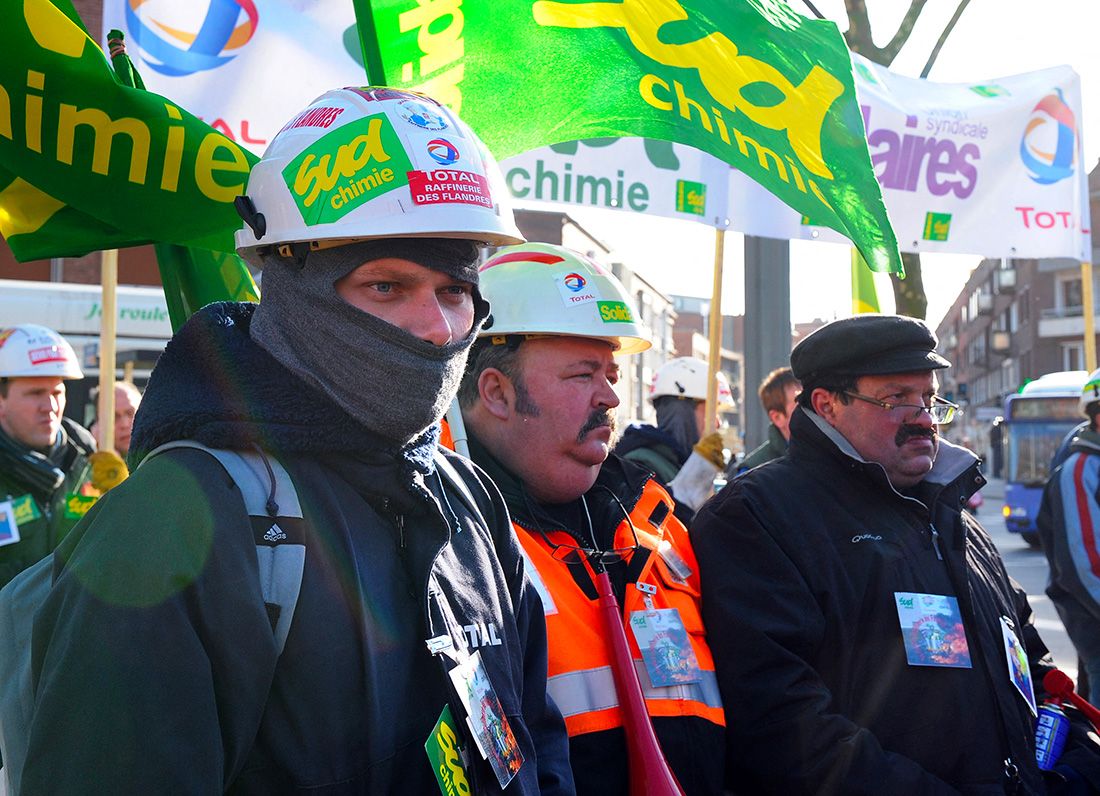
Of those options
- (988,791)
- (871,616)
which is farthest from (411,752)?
(988,791)

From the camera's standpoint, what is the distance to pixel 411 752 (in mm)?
1478

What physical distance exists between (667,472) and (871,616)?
2.52 m

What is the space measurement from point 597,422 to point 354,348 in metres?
1.24

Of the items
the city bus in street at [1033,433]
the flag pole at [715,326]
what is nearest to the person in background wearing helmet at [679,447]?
the flag pole at [715,326]

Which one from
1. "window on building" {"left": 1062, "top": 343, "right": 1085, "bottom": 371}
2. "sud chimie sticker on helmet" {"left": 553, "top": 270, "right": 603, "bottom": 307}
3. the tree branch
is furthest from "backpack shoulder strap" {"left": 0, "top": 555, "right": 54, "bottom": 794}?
"window on building" {"left": 1062, "top": 343, "right": 1085, "bottom": 371}

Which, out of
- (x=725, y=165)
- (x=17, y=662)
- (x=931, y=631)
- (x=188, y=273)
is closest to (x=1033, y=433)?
(x=725, y=165)

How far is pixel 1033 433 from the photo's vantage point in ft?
67.2

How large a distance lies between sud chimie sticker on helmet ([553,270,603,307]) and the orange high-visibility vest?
597mm

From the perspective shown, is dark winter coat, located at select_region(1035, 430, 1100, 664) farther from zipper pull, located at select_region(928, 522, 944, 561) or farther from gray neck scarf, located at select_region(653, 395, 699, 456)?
zipper pull, located at select_region(928, 522, 944, 561)

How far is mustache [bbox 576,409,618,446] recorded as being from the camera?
2.72 m

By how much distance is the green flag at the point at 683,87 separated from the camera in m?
3.14

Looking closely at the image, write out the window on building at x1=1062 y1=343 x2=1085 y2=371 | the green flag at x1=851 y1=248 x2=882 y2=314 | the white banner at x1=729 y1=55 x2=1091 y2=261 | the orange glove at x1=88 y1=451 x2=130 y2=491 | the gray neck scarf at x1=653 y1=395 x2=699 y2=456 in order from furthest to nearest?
the window on building at x1=1062 y1=343 x2=1085 y2=371 → the gray neck scarf at x1=653 y1=395 x2=699 y2=456 → the white banner at x1=729 y1=55 x2=1091 y2=261 → the green flag at x1=851 y1=248 x2=882 y2=314 → the orange glove at x1=88 y1=451 x2=130 y2=491

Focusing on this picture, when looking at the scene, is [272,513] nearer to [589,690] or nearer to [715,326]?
[589,690]

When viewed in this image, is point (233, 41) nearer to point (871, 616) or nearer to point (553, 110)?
point (553, 110)
